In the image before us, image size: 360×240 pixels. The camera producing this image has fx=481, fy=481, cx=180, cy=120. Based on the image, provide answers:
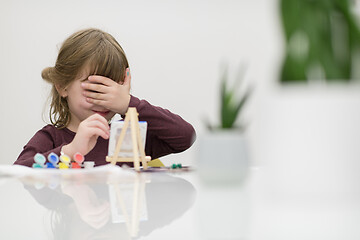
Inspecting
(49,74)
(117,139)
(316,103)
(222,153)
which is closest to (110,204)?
(222,153)

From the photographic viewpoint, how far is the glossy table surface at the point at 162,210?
12.3 inches

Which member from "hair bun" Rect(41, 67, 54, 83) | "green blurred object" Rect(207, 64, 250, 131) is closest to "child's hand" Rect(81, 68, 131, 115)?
"hair bun" Rect(41, 67, 54, 83)

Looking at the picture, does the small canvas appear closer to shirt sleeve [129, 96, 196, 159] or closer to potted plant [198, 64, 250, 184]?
shirt sleeve [129, 96, 196, 159]

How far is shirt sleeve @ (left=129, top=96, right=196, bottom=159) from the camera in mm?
1579

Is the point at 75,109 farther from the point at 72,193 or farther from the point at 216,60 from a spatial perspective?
the point at 216,60

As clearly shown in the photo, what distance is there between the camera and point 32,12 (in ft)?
9.87

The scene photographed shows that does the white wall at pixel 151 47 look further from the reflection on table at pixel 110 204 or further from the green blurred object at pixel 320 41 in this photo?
the green blurred object at pixel 320 41

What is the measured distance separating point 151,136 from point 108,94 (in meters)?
0.34

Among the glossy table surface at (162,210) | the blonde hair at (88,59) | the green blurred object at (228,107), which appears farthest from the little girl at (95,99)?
the green blurred object at (228,107)

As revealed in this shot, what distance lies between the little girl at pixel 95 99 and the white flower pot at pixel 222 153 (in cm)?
109

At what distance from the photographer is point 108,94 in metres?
1.47

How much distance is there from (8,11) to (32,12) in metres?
0.14

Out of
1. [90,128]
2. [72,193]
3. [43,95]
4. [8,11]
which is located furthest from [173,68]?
[72,193]

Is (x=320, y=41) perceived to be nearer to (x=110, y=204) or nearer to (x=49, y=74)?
(x=110, y=204)
